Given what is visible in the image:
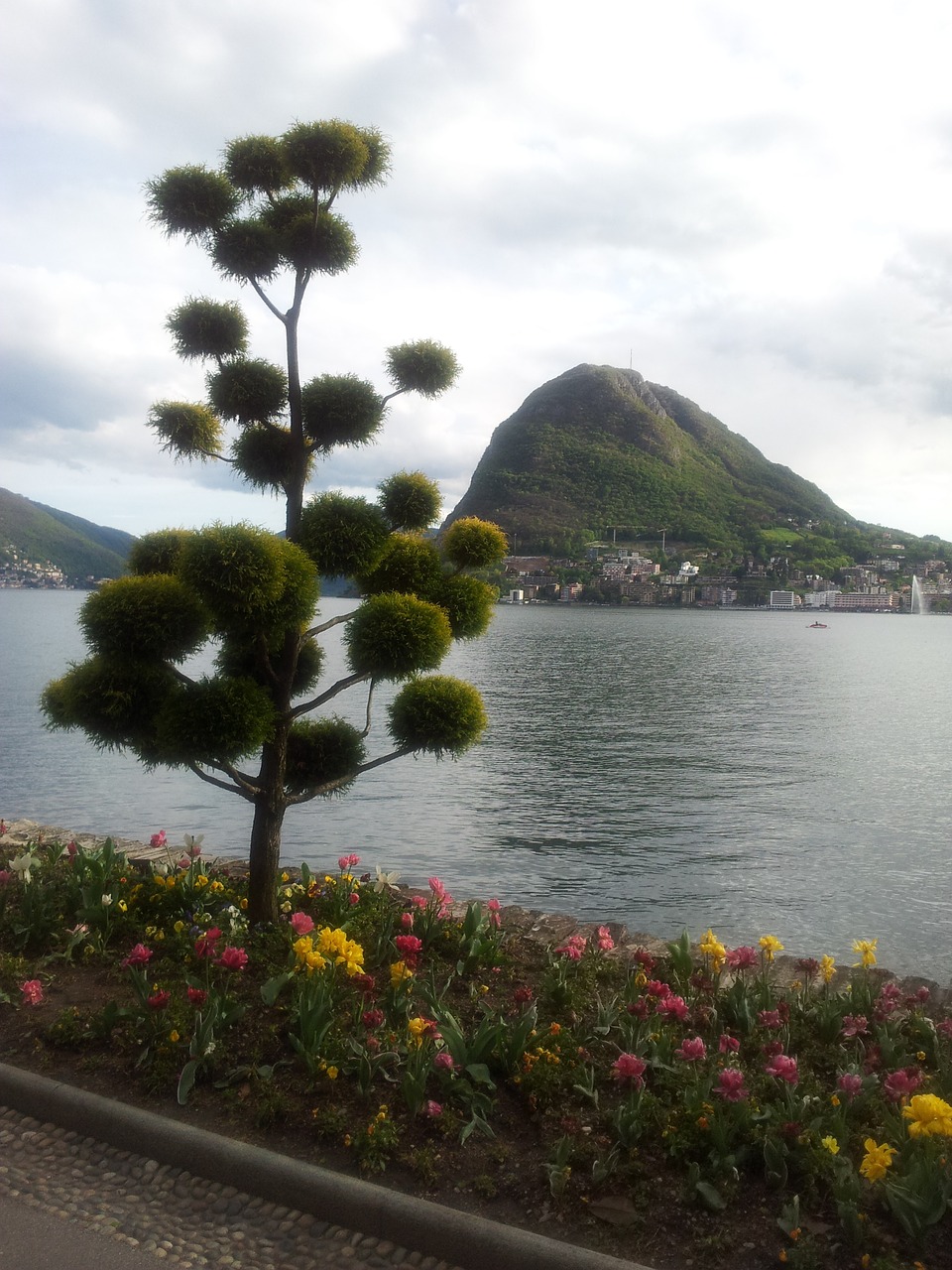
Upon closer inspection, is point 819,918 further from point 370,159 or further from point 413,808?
point 370,159

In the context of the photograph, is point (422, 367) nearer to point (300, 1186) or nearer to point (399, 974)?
point (399, 974)

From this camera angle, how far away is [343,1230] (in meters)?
4.65

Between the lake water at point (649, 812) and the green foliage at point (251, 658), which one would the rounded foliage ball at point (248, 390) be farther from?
the lake water at point (649, 812)

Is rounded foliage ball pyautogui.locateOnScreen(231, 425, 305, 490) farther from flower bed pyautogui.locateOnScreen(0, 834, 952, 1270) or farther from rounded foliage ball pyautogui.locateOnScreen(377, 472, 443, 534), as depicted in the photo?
flower bed pyautogui.locateOnScreen(0, 834, 952, 1270)

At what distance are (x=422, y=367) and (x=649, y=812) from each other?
16.5 metres

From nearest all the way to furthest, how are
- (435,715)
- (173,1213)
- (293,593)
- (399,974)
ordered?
(173,1213) < (399,974) < (293,593) < (435,715)

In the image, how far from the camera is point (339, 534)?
312 inches

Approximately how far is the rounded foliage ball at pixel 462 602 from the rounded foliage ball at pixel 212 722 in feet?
6.02

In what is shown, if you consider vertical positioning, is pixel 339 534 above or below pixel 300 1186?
above

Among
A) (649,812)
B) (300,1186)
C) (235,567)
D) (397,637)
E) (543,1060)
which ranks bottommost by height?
(649,812)

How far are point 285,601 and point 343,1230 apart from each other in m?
4.26

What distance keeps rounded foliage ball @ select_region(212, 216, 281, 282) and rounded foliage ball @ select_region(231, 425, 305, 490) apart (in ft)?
4.41

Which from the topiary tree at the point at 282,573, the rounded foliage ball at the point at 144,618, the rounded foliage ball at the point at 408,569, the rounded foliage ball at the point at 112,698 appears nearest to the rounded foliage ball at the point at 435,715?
the topiary tree at the point at 282,573

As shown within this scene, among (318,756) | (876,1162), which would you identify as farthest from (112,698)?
(876,1162)
